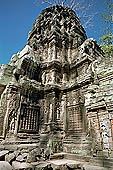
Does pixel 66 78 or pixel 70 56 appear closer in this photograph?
pixel 66 78

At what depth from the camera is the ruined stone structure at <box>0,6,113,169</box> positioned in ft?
19.7

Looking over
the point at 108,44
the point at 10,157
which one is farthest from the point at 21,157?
the point at 108,44

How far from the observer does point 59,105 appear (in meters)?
9.59

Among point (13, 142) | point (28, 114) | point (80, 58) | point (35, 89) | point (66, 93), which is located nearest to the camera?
point (13, 142)

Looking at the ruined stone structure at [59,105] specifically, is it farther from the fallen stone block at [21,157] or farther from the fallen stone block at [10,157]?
the fallen stone block at [10,157]

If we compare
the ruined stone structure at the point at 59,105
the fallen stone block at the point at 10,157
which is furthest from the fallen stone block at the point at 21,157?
the ruined stone structure at the point at 59,105

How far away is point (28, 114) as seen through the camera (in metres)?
8.48

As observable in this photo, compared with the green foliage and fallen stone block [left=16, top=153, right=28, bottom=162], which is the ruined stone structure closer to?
fallen stone block [left=16, top=153, right=28, bottom=162]

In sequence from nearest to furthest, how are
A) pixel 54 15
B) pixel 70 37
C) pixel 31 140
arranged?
pixel 31 140 → pixel 70 37 → pixel 54 15

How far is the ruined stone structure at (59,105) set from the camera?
6000mm

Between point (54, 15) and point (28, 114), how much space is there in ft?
44.2

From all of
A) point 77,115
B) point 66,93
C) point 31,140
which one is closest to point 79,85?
point 66,93

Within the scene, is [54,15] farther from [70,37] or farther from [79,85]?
[79,85]

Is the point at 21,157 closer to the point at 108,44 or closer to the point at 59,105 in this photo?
the point at 59,105
